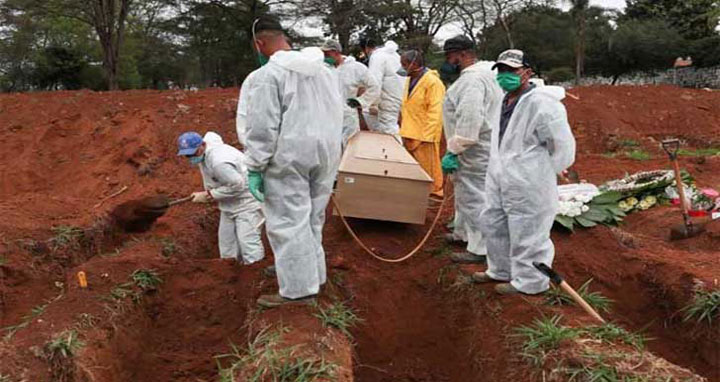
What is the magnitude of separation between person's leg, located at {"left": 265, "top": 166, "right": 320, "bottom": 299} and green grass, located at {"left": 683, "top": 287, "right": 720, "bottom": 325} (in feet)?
8.40

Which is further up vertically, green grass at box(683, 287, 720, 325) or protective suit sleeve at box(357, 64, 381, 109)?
protective suit sleeve at box(357, 64, 381, 109)

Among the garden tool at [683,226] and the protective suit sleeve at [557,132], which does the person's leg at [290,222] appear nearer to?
the protective suit sleeve at [557,132]

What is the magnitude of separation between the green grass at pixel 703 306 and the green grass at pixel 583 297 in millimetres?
509

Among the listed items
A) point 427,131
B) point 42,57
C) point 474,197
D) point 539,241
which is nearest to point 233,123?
point 427,131

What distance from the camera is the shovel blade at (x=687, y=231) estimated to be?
5.90 metres

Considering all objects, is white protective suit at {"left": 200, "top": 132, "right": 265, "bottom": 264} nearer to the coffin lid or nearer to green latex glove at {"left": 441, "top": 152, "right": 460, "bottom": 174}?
the coffin lid

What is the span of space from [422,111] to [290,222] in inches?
98.3

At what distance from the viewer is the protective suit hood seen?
3.57 meters

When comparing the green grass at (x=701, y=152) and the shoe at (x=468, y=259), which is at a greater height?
the shoe at (x=468, y=259)

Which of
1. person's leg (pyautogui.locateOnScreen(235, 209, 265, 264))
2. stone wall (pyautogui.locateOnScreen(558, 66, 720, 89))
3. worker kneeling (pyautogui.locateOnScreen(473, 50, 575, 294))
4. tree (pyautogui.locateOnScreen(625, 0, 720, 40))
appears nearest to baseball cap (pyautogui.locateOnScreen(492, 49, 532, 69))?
worker kneeling (pyautogui.locateOnScreen(473, 50, 575, 294))

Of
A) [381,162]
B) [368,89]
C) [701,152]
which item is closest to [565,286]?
[381,162]

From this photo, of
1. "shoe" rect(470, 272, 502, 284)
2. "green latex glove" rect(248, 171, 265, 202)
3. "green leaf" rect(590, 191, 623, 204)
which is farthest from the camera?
"green leaf" rect(590, 191, 623, 204)

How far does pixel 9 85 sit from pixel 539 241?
79.3ft

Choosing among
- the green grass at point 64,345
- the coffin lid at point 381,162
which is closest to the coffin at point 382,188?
the coffin lid at point 381,162
